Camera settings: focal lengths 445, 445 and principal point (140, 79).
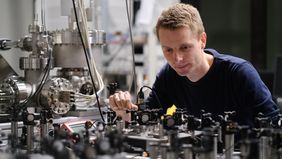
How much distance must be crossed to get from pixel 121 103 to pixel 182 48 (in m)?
0.32

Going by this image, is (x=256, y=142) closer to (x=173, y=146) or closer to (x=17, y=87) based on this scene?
(x=173, y=146)

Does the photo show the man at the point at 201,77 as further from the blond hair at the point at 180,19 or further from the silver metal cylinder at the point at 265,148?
the silver metal cylinder at the point at 265,148

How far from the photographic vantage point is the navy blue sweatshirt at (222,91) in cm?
173

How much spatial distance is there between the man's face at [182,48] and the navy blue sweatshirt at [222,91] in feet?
0.45

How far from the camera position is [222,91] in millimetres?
1897

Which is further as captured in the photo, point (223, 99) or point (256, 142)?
point (223, 99)

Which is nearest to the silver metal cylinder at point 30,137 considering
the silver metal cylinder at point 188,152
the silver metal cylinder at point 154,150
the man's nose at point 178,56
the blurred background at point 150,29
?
the silver metal cylinder at point 154,150

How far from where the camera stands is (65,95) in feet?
6.27

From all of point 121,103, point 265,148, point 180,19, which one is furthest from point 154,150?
point 180,19

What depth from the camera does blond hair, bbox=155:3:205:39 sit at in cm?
170

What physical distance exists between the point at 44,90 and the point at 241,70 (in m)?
0.84

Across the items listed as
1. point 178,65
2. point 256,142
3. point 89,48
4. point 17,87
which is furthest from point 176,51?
point 256,142

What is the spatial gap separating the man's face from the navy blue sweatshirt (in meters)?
0.14

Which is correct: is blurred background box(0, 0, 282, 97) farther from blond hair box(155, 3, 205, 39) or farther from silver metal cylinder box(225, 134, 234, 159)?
silver metal cylinder box(225, 134, 234, 159)
